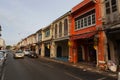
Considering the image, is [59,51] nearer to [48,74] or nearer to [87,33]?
[87,33]

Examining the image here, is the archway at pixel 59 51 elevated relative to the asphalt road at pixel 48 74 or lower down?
elevated

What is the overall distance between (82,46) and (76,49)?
2.49 m

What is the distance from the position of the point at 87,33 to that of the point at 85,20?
2.34 metres

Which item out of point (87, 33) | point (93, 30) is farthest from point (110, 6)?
point (87, 33)

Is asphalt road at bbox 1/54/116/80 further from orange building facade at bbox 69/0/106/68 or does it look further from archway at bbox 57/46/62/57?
archway at bbox 57/46/62/57

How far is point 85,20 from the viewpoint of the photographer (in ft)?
74.8

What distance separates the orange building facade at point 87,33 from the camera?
18859 millimetres

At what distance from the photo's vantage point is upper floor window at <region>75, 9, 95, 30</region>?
21.1 m

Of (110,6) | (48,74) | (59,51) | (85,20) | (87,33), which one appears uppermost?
(110,6)

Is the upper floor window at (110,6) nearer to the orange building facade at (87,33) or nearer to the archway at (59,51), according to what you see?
the orange building facade at (87,33)

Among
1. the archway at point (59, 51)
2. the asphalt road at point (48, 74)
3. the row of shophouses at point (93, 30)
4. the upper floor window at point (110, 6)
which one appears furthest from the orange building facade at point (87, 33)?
the archway at point (59, 51)

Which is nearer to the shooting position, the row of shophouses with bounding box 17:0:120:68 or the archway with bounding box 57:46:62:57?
the row of shophouses with bounding box 17:0:120:68

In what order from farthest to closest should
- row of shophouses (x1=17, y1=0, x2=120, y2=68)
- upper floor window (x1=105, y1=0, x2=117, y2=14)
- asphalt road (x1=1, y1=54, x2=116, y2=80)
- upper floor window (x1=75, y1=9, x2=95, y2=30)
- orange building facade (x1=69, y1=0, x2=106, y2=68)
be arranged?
1. upper floor window (x1=75, y1=9, x2=95, y2=30)
2. orange building facade (x1=69, y1=0, x2=106, y2=68)
3. row of shophouses (x1=17, y1=0, x2=120, y2=68)
4. upper floor window (x1=105, y1=0, x2=117, y2=14)
5. asphalt road (x1=1, y1=54, x2=116, y2=80)

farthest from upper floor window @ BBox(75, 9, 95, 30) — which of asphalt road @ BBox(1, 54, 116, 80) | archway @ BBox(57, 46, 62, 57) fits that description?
archway @ BBox(57, 46, 62, 57)
